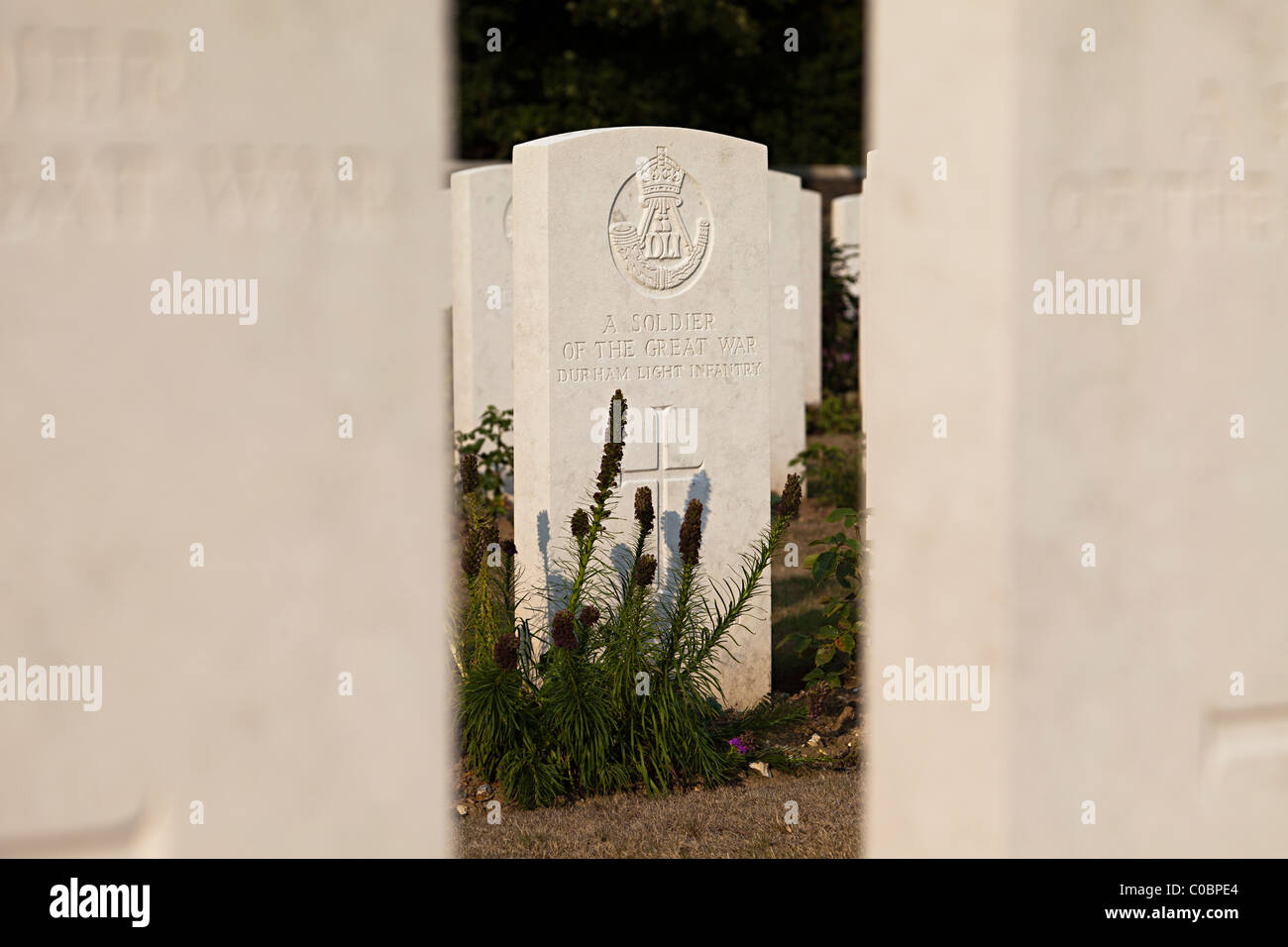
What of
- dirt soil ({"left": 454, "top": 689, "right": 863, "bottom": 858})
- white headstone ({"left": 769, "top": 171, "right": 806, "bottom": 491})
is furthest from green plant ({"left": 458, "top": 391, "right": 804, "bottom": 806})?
white headstone ({"left": 769, "top": 171, "right": 806, "bottom": 491})

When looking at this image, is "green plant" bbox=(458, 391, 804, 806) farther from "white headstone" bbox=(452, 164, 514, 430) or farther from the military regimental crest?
"white headstone" bbox=(452, 164, 514, 430)

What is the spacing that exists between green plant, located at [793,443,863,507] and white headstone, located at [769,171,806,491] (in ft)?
0.50

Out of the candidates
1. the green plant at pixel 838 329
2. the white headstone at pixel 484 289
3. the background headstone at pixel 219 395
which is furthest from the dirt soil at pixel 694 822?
the green plant at pixel 838 329

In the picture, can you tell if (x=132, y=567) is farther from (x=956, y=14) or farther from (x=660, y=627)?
(x=660, y=627)

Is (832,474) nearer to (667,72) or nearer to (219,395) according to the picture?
(219,395)

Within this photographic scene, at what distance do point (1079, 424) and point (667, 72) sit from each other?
16750 millimetres

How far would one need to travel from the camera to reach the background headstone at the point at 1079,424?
1.71 meters

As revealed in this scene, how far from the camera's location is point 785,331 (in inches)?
353

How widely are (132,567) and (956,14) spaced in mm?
1162

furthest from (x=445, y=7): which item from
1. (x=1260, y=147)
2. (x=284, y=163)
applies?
(x=1260, y=147)

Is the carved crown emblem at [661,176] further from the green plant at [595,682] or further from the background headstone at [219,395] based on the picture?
the background headstone at [219,395]

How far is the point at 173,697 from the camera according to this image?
1.62 m

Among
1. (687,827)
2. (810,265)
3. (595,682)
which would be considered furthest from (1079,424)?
(810,265)

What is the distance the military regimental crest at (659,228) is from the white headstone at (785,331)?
3.68m
